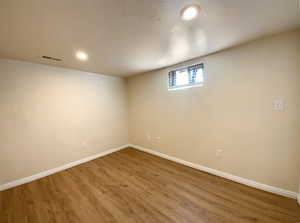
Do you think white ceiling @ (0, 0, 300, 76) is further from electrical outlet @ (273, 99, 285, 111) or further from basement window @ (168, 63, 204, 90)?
electrical outlet @ (273, 99, 285, 111)

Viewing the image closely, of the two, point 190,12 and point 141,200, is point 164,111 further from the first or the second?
point 190,12

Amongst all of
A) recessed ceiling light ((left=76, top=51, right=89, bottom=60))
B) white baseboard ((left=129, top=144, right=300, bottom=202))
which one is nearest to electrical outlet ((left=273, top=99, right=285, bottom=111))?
white baseboard ((left=129, top=144, right=300, bottom=202))

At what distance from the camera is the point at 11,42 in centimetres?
161

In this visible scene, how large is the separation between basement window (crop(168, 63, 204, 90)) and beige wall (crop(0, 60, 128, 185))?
5.81ft

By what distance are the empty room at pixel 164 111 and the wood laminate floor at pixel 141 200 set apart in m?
0.02

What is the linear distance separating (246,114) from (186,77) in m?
1.29

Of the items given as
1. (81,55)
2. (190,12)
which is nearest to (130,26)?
(190,12)

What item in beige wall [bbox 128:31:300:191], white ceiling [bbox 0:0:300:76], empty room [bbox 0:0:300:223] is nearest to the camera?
white ceiling [bbox 0:0:300:76]

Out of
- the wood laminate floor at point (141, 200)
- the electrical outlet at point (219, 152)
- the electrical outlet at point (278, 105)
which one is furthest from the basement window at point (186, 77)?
the wood laminate floor at point (141, 200)

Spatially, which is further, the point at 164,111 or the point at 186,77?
the point at 164,111

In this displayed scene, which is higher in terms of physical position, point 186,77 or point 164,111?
point 186,77

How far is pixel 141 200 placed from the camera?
5.88ft

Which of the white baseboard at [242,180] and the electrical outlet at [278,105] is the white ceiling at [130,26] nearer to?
the electrical outlet at [278,105]

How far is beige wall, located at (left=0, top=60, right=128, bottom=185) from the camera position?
2.16m
